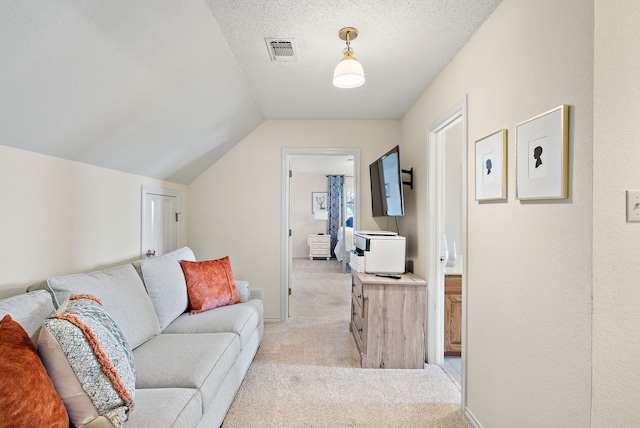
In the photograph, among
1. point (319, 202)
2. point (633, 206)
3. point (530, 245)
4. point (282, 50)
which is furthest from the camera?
point (319, 202)

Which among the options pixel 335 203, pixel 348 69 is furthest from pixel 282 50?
pixel 335 203

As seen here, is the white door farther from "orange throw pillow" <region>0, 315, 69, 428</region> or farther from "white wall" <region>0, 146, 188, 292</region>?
"orange throw pillow" <region>0, 315, 69, 428</region>

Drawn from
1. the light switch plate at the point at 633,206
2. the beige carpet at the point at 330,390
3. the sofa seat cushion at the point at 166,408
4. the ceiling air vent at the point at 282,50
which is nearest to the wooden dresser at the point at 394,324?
the beige carpet at the point at 330,390

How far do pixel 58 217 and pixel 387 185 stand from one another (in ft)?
8.26

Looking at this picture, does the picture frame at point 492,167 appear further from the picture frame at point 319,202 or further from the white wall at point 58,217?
the picture frame at point 319,202

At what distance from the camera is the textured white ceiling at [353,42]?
174cm

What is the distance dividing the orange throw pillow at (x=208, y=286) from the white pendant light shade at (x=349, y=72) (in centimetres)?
183

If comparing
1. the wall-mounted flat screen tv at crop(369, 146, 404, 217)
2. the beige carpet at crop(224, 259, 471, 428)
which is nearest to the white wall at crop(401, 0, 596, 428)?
Result: the beige carpet at crop(224, 259, 471, 428)

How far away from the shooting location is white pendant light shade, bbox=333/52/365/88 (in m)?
1.86

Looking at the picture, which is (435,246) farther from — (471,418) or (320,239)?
(320,239)

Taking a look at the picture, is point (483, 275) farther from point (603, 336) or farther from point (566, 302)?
point (603, 336)

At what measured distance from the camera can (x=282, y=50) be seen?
2.21m

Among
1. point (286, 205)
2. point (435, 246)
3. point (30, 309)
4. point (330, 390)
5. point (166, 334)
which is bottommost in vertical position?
point (330, 390)

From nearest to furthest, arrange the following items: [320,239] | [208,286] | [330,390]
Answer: [330,390] < [208,286] < [320,239]
